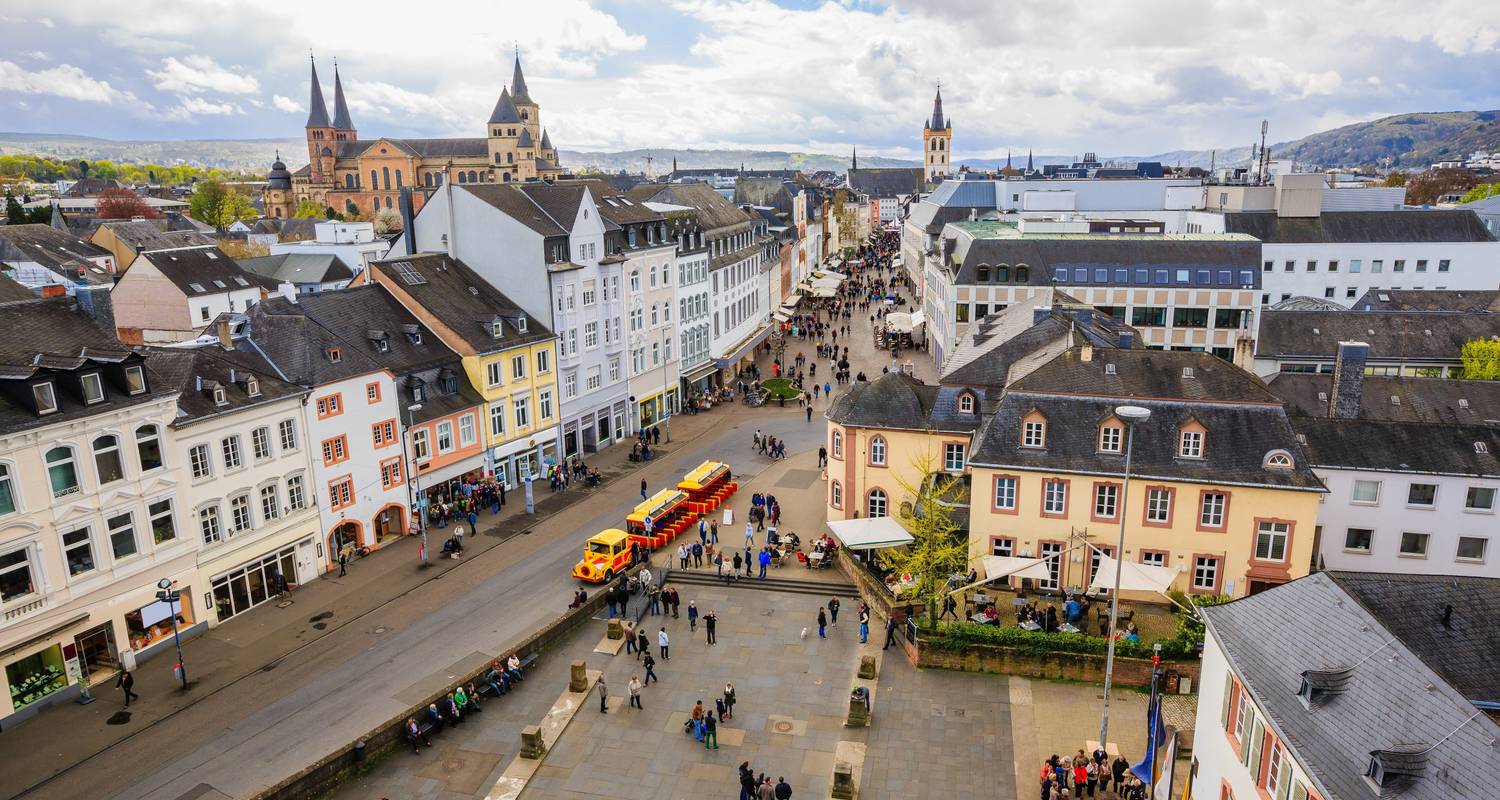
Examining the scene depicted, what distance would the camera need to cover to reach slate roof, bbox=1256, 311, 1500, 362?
55.2 m

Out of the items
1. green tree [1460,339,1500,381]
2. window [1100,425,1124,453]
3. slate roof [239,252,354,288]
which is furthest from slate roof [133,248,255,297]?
green tree [1460,339,1500,381]

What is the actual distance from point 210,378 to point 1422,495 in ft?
154

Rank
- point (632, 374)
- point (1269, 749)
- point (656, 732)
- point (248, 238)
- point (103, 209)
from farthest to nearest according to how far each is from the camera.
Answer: point (103, 209)
point (248, 238)
point (632, 374)
point (656, 732)
point (1269, 749)

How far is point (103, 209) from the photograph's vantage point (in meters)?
136

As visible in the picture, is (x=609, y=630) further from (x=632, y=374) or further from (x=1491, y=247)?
(x=1491, y=247)

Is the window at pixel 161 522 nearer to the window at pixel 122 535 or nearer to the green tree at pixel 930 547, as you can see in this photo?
the window at pixel 122 535

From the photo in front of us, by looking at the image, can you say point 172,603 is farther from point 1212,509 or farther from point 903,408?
point 1212,509

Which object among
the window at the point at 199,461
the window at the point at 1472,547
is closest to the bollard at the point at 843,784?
the window at the point at 199,461

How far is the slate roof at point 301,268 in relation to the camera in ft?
274

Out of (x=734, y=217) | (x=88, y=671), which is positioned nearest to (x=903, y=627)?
(x=88, y=671)

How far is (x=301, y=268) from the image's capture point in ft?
280

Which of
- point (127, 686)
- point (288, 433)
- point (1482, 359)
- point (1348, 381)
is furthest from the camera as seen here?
point (1482, 359)

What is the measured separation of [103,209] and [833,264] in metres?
108

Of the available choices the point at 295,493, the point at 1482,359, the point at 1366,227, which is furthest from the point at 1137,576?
the point at 1366,227
